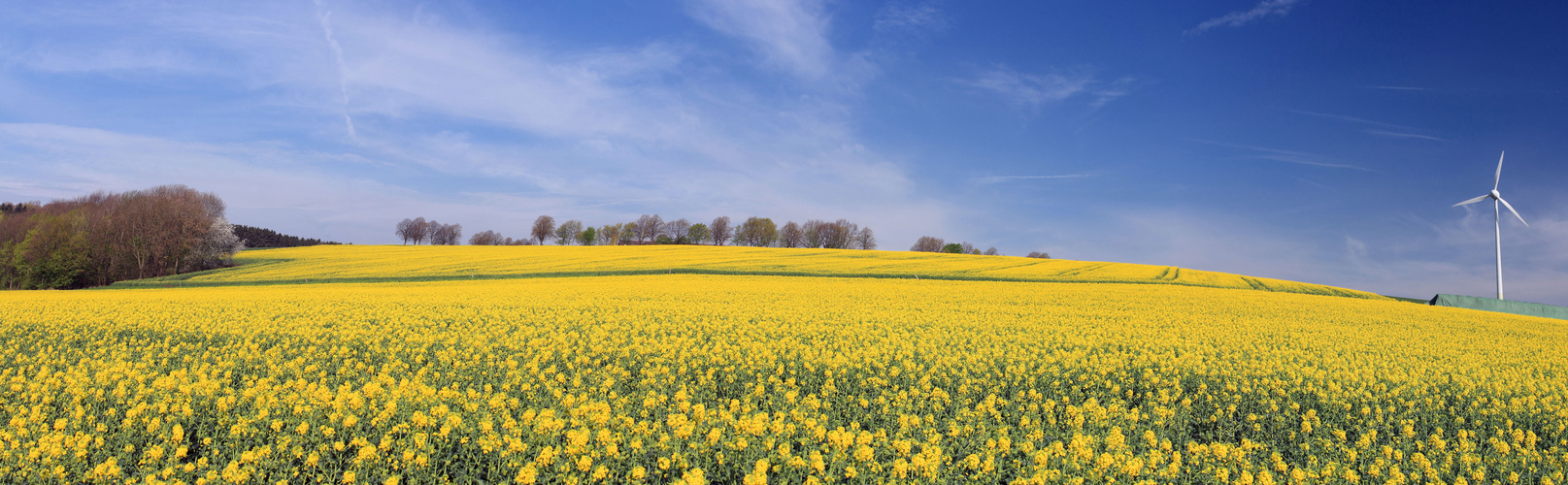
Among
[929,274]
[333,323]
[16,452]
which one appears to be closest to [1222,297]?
[929,274]

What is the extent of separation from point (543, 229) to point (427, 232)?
87.5ft

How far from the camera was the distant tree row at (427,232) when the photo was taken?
130500mm

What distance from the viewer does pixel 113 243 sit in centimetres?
5278

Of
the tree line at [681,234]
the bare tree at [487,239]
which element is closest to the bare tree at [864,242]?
the tree line at [681,234]

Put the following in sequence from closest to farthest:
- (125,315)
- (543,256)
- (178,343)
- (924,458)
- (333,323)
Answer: (924,458), (178,343), (333,323), (125,315), (543,256)

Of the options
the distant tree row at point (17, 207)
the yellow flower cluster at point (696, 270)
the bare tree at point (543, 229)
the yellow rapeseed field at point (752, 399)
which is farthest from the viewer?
the bare tree at point (543, 229)

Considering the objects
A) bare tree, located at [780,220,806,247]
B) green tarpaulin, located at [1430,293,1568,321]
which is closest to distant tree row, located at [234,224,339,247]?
bare tree, located at [780,220,806,247]

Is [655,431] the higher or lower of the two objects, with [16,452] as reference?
higher

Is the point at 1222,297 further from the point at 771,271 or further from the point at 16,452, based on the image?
the point at 16,452

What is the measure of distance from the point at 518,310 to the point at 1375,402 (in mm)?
19725

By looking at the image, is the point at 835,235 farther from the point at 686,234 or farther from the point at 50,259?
the point at 50,259

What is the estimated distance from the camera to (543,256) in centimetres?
6150

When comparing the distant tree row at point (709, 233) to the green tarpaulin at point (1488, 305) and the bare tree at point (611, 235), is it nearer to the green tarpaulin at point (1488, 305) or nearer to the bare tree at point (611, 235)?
the bare tree at point (611, 235)

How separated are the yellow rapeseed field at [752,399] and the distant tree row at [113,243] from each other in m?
45.7
